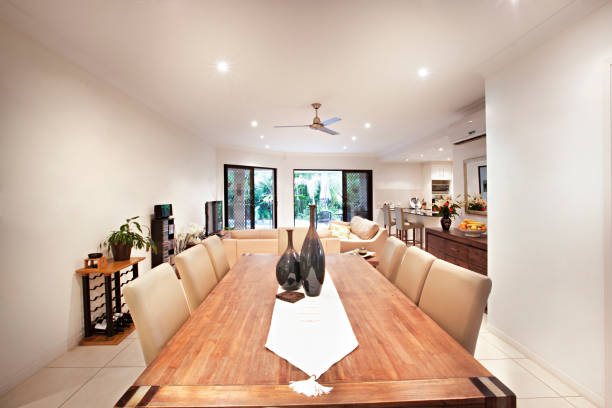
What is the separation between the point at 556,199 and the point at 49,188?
12.9 feet

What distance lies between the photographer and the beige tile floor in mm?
1707

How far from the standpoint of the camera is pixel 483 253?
2.84m

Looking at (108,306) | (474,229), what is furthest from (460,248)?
(108,306)

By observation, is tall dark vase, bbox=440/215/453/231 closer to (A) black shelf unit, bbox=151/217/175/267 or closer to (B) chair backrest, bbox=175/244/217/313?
(B) chair backrest, bbox=175/244/217/313

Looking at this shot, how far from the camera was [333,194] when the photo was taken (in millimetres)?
10492

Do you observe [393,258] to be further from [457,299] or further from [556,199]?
[556,199]

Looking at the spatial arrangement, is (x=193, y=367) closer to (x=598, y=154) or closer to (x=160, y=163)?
(x=598, y=154)

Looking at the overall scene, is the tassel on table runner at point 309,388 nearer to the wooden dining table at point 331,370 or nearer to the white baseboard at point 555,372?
the wooden dining table at point 331,370

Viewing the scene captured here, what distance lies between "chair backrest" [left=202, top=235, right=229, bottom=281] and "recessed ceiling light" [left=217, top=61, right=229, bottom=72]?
5.34ft

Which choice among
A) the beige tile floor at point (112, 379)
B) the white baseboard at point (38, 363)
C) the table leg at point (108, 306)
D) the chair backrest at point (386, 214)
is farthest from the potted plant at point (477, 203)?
the white baseboard at point (38, 363)

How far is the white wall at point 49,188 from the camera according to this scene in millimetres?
1881

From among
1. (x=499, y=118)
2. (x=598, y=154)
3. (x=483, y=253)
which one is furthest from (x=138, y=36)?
(x=483, y=253)

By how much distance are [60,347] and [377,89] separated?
13.1ft

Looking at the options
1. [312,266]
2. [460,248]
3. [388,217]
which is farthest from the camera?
[388,217]
